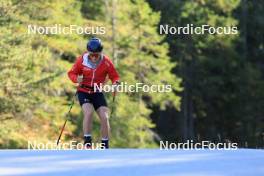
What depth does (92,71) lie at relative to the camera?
891cm

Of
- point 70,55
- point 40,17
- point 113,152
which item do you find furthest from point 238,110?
point 113,152

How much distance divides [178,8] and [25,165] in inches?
1240

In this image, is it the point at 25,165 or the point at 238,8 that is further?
the point at 238,8

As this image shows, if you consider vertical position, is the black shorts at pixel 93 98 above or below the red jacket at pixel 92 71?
below

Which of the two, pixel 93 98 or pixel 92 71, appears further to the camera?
pixel 93 98

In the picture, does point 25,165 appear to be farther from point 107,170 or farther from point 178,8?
point 178,8

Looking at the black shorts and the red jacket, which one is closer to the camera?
the red jacket

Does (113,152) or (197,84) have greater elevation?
(197,84)

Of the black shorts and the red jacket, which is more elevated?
the red jacket

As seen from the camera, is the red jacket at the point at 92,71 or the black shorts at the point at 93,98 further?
the black shorts at the point at 93,98

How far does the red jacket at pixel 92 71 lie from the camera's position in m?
8.91

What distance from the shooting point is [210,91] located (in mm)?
39281

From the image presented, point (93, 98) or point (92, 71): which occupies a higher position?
point (92, 71)

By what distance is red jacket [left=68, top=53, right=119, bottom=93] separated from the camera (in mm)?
8914
